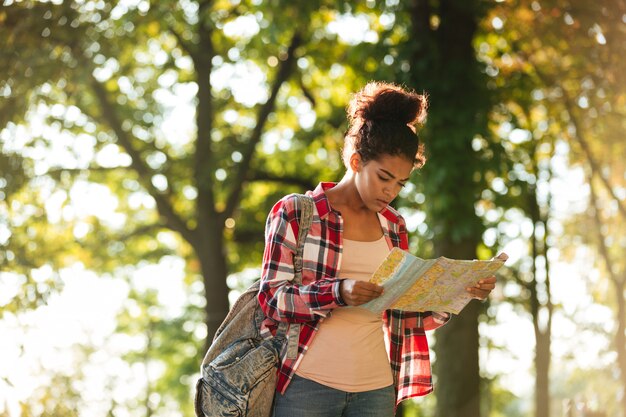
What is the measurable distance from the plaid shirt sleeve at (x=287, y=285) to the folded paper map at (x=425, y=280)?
0.43 ft

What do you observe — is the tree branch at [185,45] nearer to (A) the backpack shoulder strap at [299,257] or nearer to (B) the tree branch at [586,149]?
(B) the tree branch at [586,149]

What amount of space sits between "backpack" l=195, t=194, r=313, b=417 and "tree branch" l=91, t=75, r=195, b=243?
9.98m

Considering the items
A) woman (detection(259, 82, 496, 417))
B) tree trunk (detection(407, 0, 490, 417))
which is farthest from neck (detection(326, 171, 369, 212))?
tree trunk (detection(407, 0, 490, 417))

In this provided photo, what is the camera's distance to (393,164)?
9.94 ft

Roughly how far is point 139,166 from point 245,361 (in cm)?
1040

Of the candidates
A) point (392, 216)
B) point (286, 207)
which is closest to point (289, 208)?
point (286, 207)

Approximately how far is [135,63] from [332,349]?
1139cm

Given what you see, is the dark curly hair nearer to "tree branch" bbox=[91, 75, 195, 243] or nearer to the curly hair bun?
the curly hair bun

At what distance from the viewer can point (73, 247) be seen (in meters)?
14.0

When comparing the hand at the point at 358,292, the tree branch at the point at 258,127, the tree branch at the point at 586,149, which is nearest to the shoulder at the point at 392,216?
the hand at the point at 358,292

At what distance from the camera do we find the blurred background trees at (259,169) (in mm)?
8461

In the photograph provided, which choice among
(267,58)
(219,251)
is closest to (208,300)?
(219,251)

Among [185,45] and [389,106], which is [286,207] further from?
[185,45]

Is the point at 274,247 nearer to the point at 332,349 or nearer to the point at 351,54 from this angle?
the point at 332,349
